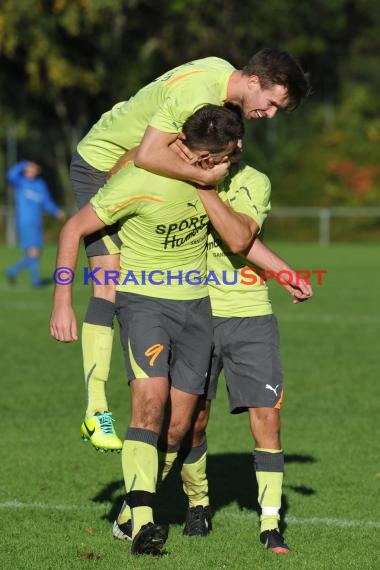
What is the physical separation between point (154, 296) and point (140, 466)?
2.79ft

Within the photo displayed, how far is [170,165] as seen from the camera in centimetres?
564

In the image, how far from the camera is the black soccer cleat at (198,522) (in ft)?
20.1

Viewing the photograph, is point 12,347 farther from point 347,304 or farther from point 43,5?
point 43,5

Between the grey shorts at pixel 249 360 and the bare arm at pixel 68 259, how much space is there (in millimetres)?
859

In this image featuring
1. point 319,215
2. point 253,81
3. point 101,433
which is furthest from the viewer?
point 319,215

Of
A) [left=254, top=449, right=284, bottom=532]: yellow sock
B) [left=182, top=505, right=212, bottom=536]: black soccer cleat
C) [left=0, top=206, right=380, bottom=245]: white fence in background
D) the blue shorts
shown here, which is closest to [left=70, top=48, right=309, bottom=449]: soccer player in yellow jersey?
[left=182, top=505, right=212, bottom=536]: black soccer cleat

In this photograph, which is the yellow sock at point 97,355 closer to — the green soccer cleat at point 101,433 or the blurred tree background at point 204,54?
the green soccer cleat at point 101,433

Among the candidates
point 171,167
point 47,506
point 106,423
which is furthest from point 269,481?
point 171,167

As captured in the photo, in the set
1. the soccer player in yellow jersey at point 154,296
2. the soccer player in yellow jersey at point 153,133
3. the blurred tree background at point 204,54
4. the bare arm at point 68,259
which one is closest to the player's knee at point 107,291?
the soccer player in yellow jersey at point 153,133

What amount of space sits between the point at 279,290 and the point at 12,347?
323 inches

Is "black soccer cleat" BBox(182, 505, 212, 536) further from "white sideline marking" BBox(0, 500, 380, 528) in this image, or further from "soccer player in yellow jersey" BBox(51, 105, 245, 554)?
"soccer player in yellow jersey" BBox(51, 105, 245, 554)

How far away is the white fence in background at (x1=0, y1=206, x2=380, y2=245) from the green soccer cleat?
31.5 meters

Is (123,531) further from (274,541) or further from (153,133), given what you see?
(153,133)

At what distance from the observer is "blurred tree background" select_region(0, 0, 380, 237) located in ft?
121
